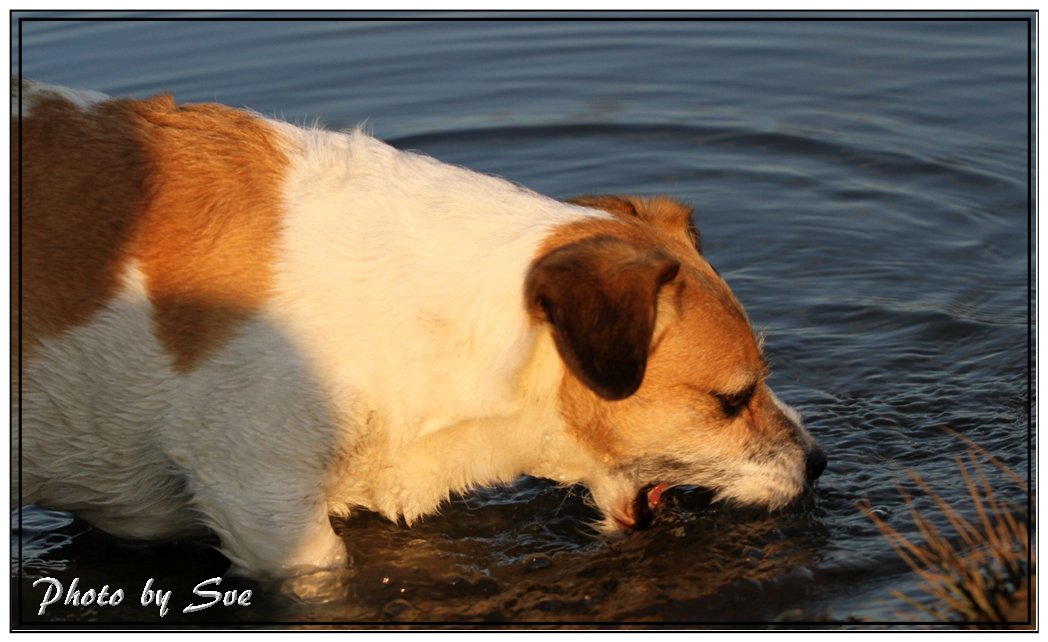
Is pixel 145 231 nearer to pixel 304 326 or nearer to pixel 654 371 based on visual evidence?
pixel 304 326

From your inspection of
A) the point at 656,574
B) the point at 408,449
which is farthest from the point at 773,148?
the point at 408,449

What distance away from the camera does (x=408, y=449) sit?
15.5 feet

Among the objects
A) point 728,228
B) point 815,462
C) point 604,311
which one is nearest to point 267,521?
point 604,311

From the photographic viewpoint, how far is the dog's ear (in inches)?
167

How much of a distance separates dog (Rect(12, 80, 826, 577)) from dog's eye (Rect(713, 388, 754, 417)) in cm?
5

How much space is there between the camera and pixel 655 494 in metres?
5.45

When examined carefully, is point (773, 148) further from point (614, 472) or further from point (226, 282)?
point (226, 282)

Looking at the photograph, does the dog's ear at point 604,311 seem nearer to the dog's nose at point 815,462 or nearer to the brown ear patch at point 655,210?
the brown ear patch at point 655,210

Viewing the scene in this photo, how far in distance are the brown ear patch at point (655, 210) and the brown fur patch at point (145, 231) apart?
132 cm

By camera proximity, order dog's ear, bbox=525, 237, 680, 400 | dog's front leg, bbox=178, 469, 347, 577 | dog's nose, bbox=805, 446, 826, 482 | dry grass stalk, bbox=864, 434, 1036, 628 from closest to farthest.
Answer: dog's ear, bbox=525, 237, 680, 400 < dry grass stalk, bbox=864, 434, 1036, 628 < dog's front leg, bbox=178, 469, 347, 577 < dog's nose, bbox=805, 446, 826, 482

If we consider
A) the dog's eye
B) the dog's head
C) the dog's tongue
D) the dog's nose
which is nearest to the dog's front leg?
the dog's head

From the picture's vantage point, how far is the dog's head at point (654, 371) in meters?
4.27

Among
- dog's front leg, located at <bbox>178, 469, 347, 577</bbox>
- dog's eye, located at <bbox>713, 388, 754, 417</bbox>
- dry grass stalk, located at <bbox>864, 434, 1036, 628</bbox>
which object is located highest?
dog's eye, located at <bbox>713, 388, 754, 417</bbox>

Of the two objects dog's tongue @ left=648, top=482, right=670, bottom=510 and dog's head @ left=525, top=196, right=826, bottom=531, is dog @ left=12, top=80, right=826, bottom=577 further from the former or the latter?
dog's tongue @ left=648, top=482, right=670, bottom=510
